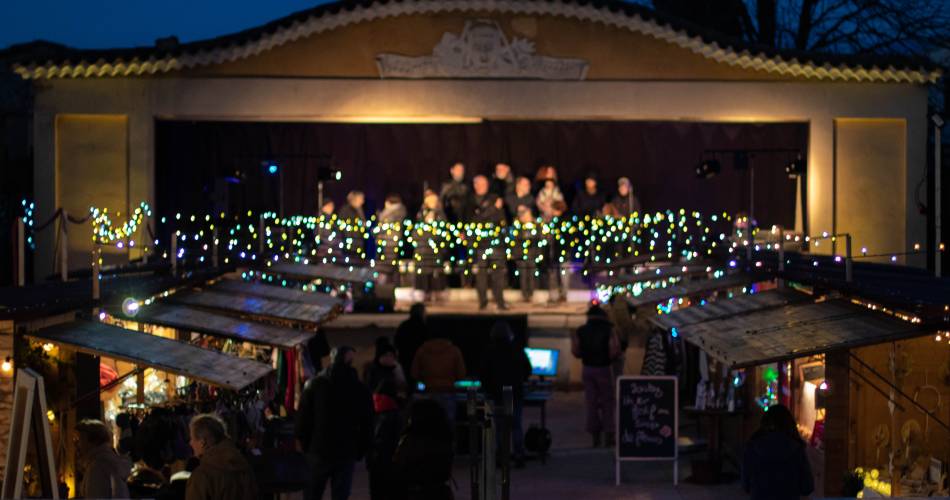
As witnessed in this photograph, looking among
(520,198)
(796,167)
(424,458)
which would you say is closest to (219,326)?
(424,458)

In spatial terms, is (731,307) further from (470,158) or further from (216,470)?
(470,158)

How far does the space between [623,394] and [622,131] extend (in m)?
14.7

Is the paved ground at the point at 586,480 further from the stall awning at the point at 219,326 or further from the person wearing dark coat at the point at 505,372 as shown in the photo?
the stall awning at the point at 219,326

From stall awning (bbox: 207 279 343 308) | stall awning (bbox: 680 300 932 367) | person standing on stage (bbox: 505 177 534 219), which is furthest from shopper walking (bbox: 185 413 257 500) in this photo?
person standing on stage (bbox: 505 177 534 219)

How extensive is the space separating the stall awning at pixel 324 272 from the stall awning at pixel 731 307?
5927 millimetres

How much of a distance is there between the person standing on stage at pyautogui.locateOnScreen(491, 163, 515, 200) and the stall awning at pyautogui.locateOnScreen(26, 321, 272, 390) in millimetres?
15849

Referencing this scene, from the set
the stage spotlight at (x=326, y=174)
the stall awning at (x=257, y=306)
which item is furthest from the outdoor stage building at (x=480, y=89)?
the stall awning at (x=257, y=306)

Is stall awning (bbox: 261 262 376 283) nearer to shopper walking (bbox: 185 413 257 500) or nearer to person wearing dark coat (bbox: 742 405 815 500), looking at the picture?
person wearing dark coat (bbox: 742 405 815 500)

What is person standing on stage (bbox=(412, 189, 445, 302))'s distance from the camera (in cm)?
2619

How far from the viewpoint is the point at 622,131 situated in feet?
100

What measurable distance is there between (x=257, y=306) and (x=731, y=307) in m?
4.71

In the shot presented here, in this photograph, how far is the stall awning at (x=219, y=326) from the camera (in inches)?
525

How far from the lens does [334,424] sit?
43.9ft

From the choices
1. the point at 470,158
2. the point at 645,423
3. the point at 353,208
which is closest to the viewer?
the point at 645,423
